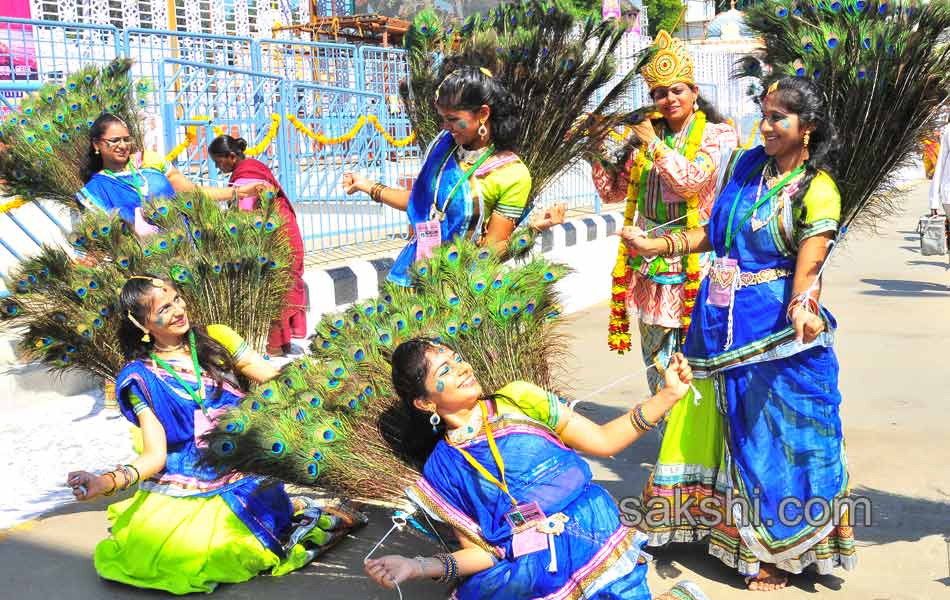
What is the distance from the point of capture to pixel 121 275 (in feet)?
12.8

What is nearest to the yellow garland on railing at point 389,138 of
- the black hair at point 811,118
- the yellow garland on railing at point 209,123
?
the yellow garland on railing at point 209,123

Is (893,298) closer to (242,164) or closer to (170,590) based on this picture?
(242,164)

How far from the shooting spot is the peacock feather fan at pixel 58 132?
5621mm

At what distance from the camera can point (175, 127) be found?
26.5ft

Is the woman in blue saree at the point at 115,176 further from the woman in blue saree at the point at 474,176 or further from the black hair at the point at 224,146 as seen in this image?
the woman in blue saree at the point at 474,176

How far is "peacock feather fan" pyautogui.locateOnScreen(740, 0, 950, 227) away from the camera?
3.26 meters

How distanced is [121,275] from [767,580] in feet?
8.42

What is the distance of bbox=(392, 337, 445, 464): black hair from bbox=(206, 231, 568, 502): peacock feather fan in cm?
3

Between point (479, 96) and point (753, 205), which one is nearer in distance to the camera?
point (753, 205)

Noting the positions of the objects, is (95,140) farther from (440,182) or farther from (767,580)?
(767,580)

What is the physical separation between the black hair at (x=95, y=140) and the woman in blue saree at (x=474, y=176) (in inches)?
89.8

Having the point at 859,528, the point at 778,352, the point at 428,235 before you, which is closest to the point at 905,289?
the point at 859,528

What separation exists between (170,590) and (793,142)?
99.0 inches

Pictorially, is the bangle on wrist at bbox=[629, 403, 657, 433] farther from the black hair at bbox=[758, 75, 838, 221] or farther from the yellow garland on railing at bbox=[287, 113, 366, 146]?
the yellow garland on railing at bbox=[287, 113, 366, 146]
